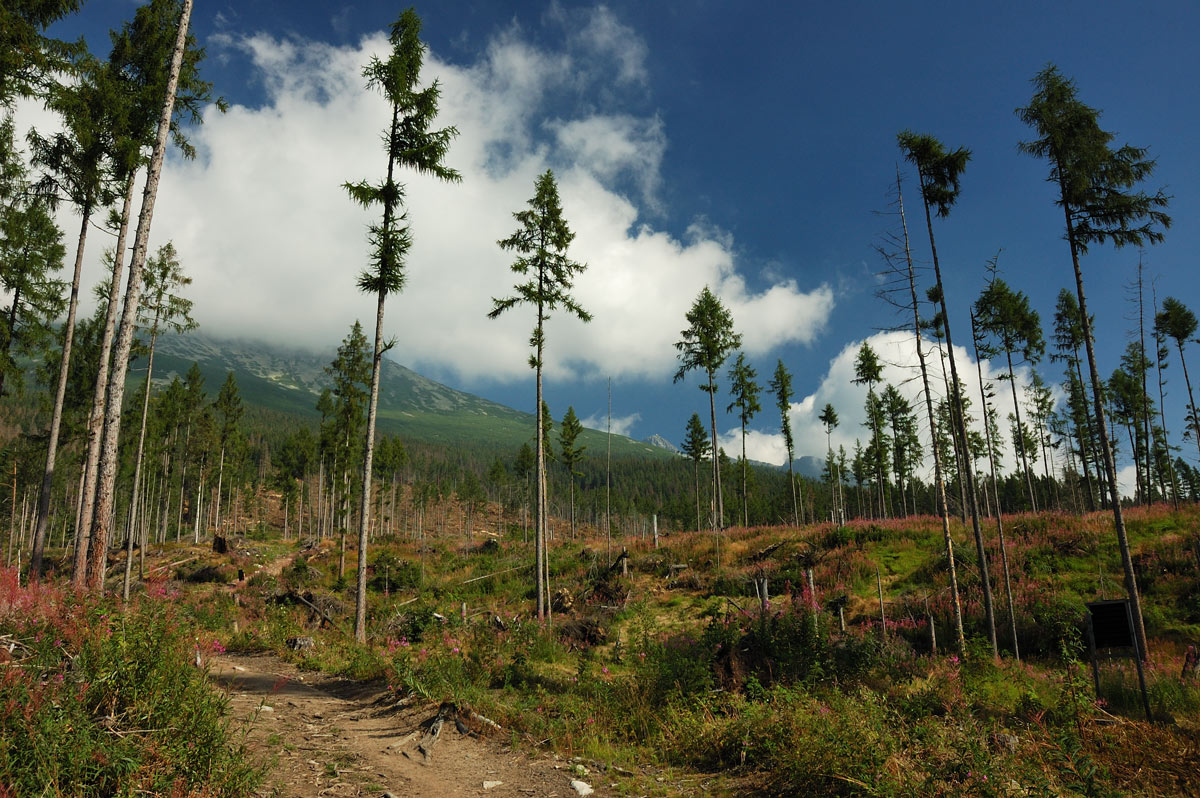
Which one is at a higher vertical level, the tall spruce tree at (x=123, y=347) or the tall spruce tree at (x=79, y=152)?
the tall spruce tree at (x=79, y=152)

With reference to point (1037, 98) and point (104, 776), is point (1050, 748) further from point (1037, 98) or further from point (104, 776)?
point (1037, 98)

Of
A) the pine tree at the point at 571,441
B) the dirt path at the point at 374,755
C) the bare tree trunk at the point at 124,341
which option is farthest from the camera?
the pine tree at the point at 571,441

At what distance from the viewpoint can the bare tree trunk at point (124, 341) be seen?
388 inches

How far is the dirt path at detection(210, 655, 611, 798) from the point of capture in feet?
19.0

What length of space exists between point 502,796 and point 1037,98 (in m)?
20.8

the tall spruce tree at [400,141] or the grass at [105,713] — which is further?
the tall spruce tree at [400,141]

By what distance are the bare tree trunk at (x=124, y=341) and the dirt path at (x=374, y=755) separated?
389cm

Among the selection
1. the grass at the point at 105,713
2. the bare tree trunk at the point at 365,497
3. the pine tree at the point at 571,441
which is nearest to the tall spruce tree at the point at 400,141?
the bare tree trunk at the point at 365,497

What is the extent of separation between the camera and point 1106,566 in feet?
66.6

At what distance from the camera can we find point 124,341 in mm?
10602

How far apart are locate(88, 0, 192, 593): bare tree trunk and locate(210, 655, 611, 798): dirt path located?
389cm

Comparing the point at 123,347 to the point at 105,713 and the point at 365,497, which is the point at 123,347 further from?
the point at 105,713

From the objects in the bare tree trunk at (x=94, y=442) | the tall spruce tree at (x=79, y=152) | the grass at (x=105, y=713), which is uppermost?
the tall spruce tree at (x=79, y=152)

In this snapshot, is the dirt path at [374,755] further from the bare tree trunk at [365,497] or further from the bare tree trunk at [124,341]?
the bare tree trunk at [365,497]
